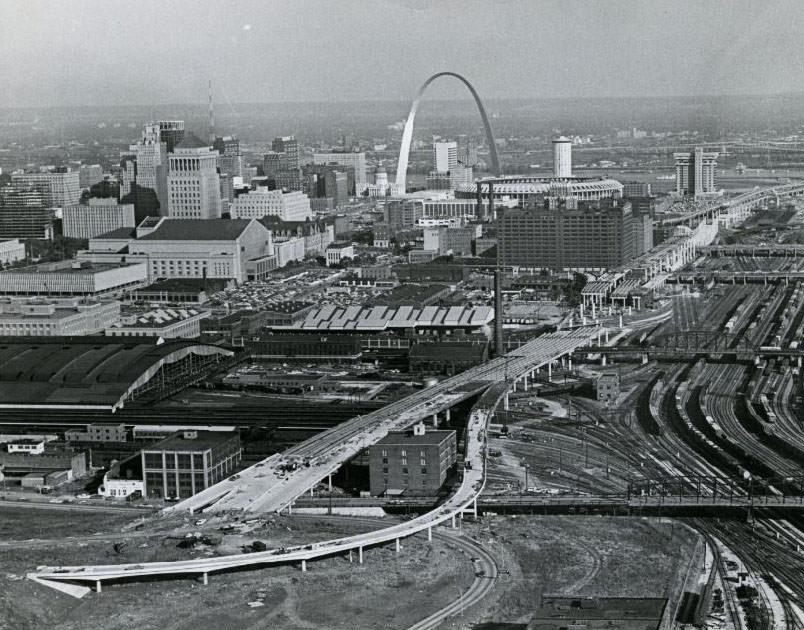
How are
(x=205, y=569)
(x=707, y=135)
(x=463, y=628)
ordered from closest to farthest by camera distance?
(x=463, y=628) → (x=205, y=569) → (x=707, y=135)

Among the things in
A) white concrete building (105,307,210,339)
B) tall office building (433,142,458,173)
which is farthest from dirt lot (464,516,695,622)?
tall office building (433,142,458,173)

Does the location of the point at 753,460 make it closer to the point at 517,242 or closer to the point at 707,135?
the point at 517,242

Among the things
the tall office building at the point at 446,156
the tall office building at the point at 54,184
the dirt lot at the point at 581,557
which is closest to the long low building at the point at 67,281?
the tall office building at the point at 54,184

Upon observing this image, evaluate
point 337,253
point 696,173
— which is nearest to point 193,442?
point 337,253

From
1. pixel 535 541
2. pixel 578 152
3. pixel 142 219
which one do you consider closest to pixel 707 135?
pixel 578 152

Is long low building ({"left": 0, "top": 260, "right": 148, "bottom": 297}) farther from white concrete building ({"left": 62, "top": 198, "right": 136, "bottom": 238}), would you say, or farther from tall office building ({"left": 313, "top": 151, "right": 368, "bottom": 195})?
tall office building ({"left": 313, "top": 151, "right": 368, "bottom": 195})

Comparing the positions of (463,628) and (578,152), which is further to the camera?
(578,152)
